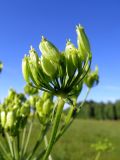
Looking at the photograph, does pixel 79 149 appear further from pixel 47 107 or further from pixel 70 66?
pixel 70 66

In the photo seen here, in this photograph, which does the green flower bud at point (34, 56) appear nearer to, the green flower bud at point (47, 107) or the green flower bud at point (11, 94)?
the green flower bud at point (47, 107)

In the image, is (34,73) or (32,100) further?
(32,100)

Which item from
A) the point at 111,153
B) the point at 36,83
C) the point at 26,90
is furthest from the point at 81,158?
the point at 36,83

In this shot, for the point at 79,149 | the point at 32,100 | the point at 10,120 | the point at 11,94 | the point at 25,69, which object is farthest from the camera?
the point at 79,149

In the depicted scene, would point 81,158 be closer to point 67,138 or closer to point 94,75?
point 67,138

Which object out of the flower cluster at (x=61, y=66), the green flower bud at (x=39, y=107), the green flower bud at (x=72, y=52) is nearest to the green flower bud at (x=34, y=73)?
the flower cluster at (x=61, y=66)

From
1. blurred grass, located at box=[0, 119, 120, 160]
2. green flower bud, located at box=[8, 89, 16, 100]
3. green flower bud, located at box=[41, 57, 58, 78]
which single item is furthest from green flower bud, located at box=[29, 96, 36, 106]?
blurred grass, located at box=[0, 119, 120, 160]

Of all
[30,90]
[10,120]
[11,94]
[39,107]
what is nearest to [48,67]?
[10,120]
